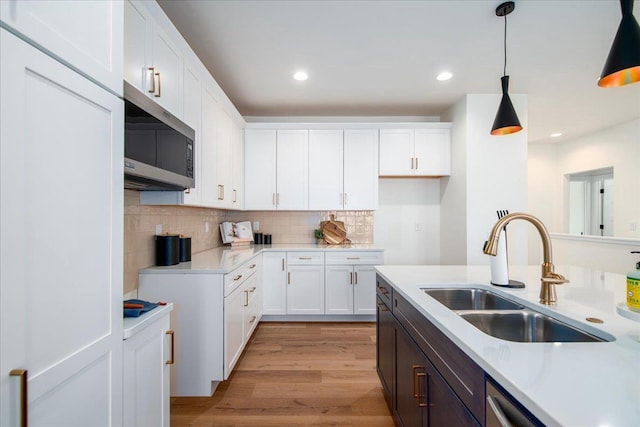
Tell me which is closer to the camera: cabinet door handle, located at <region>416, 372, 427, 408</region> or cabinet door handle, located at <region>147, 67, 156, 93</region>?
cabinet door handle, located at <region>416, 372, 427, 408</region>

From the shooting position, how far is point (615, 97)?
3609 mm

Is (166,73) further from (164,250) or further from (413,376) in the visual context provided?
(413,376)

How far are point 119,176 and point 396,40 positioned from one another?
2.30 m

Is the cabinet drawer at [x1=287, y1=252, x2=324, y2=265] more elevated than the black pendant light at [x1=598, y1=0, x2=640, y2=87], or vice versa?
the black pendant light at [x1=598, y1=0, x2=640, y2=87]

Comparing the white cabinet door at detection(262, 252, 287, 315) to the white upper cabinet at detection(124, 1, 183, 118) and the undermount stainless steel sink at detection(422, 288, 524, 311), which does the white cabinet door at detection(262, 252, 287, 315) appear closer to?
the white upper cabinet at detection(124, 1, 183, 118)

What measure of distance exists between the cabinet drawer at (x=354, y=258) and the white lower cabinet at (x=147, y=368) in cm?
229

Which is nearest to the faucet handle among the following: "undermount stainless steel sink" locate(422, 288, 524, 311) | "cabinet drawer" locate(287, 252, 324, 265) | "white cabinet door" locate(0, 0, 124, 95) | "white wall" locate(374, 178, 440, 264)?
"undermount stainless steel sink" locate(422, 288, 524, 311)

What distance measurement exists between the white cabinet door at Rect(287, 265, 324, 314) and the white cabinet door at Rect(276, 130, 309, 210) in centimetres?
83

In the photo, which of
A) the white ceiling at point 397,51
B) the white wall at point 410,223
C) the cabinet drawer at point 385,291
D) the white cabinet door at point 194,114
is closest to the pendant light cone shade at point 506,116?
the white ceiling at point 397,51

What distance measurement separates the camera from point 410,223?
423 centimetres

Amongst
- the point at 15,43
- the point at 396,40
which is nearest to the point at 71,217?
the point at 15,43

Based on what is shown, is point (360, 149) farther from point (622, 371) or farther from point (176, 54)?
point (622, 371)

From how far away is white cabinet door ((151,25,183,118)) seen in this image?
1.74 meters

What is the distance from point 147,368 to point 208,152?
178 centimetres
